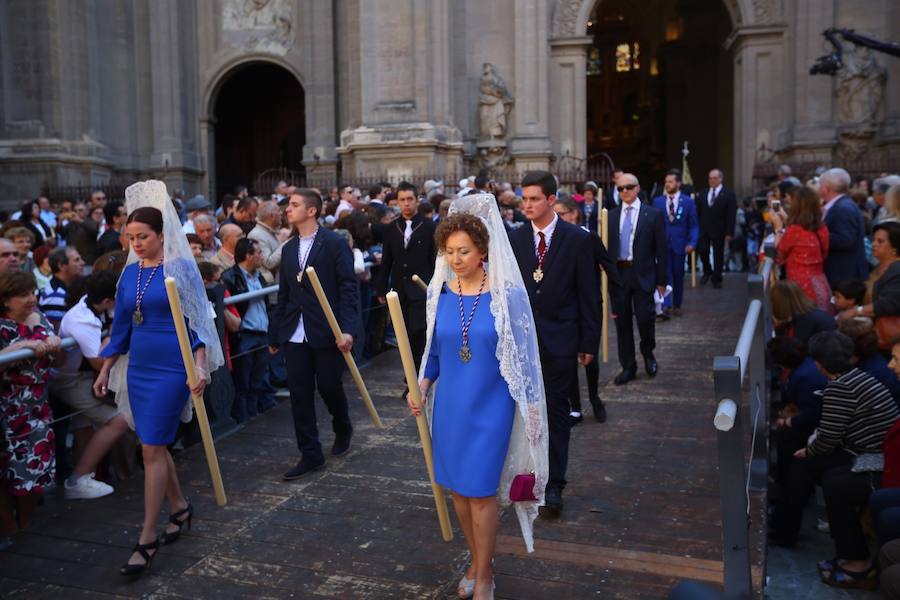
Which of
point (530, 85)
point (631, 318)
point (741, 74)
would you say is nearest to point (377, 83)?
point (530, 85)

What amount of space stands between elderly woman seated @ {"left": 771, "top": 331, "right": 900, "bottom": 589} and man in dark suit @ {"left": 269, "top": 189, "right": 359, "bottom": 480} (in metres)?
3.44

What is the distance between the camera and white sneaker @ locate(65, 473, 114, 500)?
663 cm

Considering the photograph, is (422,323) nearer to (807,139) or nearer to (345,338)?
(345,338)

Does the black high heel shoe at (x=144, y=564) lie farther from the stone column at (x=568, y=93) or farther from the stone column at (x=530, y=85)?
the stone column at (x=568, y=93)

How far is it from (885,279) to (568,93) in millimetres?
18065

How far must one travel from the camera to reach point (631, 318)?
954 centimetres

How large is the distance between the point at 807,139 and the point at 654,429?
57.3 feet

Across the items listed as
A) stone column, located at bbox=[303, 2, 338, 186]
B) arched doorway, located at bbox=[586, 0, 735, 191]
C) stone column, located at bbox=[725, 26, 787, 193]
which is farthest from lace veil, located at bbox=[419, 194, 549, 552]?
arched doorway, located at bbox=[586, 0, 735, 191]

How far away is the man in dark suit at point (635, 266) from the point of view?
31.9 feet

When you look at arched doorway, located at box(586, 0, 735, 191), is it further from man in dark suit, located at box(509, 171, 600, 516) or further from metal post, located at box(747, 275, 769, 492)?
man in dark suit, located at box(509, 171, 600, 516)

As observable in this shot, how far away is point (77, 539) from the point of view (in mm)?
5941

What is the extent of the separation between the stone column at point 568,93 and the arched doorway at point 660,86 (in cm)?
809

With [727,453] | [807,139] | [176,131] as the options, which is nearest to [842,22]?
[807,139]

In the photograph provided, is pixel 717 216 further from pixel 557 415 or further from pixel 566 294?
pixel 557 415
